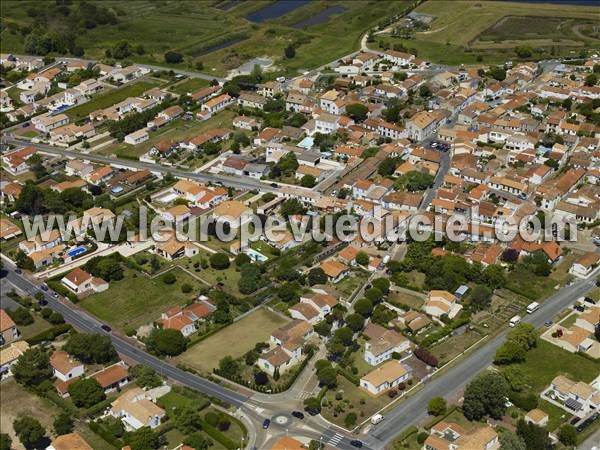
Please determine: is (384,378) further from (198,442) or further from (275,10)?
(275,10)

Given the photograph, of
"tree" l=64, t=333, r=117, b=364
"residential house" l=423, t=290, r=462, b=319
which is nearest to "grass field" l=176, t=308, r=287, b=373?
"tree" l=64, t=333, r=117, b=364

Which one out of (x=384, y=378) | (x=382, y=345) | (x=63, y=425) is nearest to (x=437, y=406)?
(x=384, y=378)

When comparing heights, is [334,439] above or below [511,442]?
below

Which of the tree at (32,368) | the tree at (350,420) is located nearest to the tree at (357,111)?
the tree at (350,420)

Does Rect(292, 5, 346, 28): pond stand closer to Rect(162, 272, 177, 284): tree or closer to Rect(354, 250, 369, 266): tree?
Rect(354, 250, 369, 266): tree

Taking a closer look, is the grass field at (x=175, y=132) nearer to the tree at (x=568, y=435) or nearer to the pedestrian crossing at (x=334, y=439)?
the pedestrian crossing at (x=334, y=439)

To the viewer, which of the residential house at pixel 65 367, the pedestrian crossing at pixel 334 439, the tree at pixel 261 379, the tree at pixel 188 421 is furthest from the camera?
the residential house at pixel 65 367
